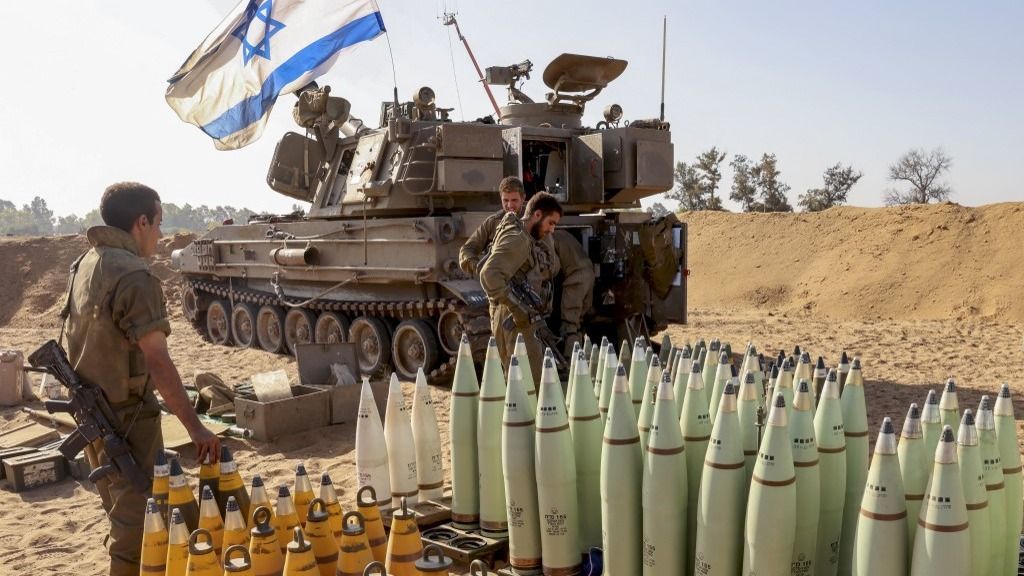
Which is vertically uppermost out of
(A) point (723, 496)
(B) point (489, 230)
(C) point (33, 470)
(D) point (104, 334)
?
(B) point (489, 230)

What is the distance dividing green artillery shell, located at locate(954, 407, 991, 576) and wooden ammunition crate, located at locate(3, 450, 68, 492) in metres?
5.87

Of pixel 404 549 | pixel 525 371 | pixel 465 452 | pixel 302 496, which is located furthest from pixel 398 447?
pixel 404 549

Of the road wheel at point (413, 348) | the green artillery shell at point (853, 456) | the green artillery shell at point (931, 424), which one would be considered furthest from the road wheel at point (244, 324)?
the green artillery shell at point (931, 424)

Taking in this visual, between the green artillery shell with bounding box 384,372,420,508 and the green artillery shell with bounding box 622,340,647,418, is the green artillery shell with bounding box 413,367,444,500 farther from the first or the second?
the green artillery shell with bounding box 622,340,647,418

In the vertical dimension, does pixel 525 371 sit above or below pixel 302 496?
above

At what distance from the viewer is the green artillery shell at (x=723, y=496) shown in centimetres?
295

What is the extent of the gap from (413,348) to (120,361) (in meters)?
6.16

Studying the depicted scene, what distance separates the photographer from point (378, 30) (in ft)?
36.3

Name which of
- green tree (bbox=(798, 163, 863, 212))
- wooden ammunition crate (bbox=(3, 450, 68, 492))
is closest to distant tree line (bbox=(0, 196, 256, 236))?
green tree (bbox=(798, 163, 863, 212))

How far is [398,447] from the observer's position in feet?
13.9

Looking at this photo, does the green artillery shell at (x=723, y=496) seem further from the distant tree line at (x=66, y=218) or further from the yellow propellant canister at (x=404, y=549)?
the distant tree line at (x=66, y=218)

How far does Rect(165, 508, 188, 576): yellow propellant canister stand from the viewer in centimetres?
279

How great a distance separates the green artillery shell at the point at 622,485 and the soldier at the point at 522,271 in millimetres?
1970

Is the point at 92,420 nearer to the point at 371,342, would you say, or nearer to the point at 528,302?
the point at 528,302
